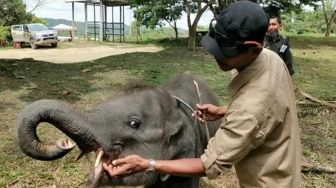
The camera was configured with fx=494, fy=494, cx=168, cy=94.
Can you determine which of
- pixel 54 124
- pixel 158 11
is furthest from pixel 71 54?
pixel 54 124

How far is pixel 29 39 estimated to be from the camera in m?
27.6

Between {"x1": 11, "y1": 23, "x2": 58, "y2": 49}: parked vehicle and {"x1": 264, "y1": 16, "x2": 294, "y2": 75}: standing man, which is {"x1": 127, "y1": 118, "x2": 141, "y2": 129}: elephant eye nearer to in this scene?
{"x1": 264, "y1": 16, "x2": 294, "y2": 75}: standing man

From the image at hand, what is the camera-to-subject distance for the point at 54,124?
8.93ft

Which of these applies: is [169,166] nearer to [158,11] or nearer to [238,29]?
[238,29]

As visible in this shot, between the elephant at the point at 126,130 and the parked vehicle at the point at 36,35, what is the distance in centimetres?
2444

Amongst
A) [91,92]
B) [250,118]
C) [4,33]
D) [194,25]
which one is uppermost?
[250,118]

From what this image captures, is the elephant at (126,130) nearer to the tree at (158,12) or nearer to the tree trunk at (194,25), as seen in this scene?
the tree trunk at (194,25)

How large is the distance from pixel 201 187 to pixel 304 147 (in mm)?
1827

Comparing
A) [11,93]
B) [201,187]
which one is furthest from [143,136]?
[11,93]

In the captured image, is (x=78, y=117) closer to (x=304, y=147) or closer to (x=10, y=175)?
(x=10, y=175)

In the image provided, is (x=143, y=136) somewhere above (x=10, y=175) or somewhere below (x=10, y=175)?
above

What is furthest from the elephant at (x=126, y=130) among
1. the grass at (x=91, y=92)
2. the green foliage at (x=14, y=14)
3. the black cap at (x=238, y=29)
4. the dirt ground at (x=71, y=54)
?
the green foliage at (x=14, y=14)

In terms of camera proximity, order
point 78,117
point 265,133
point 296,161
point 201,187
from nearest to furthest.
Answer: point 265,133
point 296,161
point 78,117
point 201,187

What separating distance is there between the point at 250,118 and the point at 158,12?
22.7m
